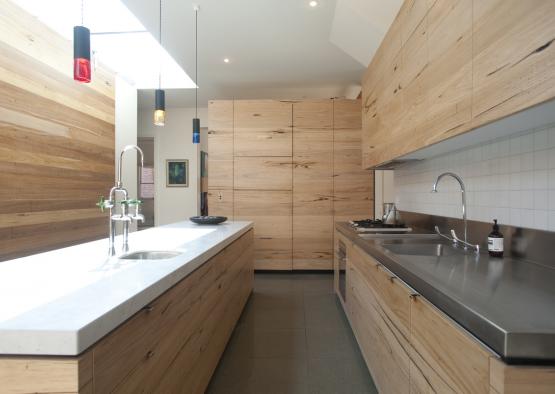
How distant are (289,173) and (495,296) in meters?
3.67

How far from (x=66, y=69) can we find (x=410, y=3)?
10.5ft

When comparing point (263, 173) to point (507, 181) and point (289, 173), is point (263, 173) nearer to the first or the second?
point (289, 173)

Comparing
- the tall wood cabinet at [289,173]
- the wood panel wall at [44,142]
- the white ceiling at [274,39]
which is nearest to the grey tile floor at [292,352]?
the tall wood cabinet at [289,173]

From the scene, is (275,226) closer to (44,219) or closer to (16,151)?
(44,219)

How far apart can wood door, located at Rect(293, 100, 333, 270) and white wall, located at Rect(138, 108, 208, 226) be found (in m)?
2.71

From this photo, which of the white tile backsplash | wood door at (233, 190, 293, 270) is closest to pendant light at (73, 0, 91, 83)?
the white tile backsplash

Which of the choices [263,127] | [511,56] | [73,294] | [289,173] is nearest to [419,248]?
[511,56]

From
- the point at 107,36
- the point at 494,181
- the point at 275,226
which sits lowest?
the point at 275,226

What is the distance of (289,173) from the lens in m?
4.50

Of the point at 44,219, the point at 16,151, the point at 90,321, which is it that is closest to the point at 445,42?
the point at 90,321

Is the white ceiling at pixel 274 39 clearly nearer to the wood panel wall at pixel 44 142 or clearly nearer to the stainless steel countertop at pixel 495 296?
the wood panel wall at pixel 44 142

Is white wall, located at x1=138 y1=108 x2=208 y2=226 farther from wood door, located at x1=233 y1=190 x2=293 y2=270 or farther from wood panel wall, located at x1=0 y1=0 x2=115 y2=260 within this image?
wood panel wall, located at x1=0 y1=0 x2=115 y2=260

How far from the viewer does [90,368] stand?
0.71 meters

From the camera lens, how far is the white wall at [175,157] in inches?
253
